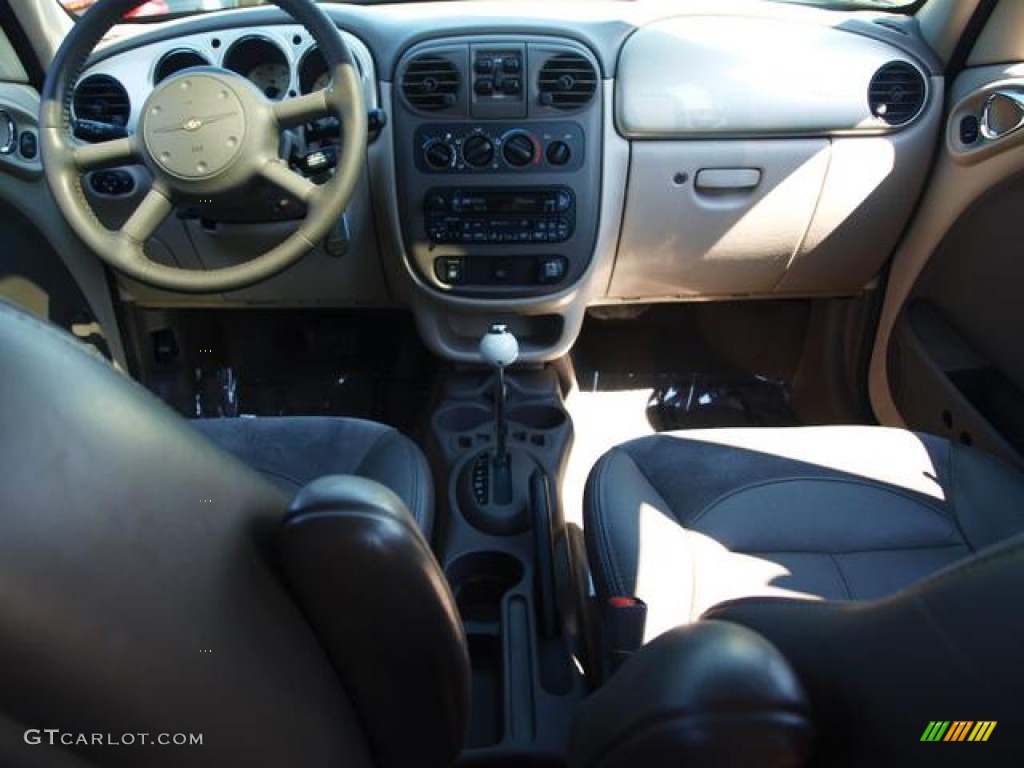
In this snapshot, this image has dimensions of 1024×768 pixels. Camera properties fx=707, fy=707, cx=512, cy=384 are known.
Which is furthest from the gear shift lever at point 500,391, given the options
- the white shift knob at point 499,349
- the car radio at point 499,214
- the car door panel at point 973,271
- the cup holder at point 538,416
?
the car door panel at point 973,271

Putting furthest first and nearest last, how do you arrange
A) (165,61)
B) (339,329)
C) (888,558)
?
(339,329)
(165,61)
(888,558)

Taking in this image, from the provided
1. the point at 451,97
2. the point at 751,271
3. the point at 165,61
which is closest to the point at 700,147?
the point at 751,271

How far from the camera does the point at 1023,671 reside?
420 millimetres

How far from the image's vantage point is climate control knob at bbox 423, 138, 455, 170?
1.49 m

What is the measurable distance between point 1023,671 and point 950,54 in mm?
1513

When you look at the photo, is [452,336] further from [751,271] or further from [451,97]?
[751,271]

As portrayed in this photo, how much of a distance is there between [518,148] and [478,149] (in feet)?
0.28

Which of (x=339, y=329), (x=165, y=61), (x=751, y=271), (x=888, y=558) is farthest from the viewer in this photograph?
(x=339, y=329)

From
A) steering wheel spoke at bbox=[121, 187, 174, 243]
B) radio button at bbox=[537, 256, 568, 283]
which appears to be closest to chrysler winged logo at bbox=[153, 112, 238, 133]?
steering wheel spoke at bbox=[121, 187, 174, 243]

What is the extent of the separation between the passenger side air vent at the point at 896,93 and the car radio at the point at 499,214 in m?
0.66

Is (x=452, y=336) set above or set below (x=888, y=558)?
below

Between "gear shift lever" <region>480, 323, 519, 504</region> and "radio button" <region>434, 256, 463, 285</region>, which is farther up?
"radio button" <region>434, 256, 463, 285</region>

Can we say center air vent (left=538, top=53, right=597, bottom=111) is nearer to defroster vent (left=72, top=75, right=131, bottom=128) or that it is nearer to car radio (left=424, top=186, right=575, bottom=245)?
car radio (left=424, top=186, right=575, bottom=245)

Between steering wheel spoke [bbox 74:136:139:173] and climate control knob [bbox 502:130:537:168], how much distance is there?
0.70m
